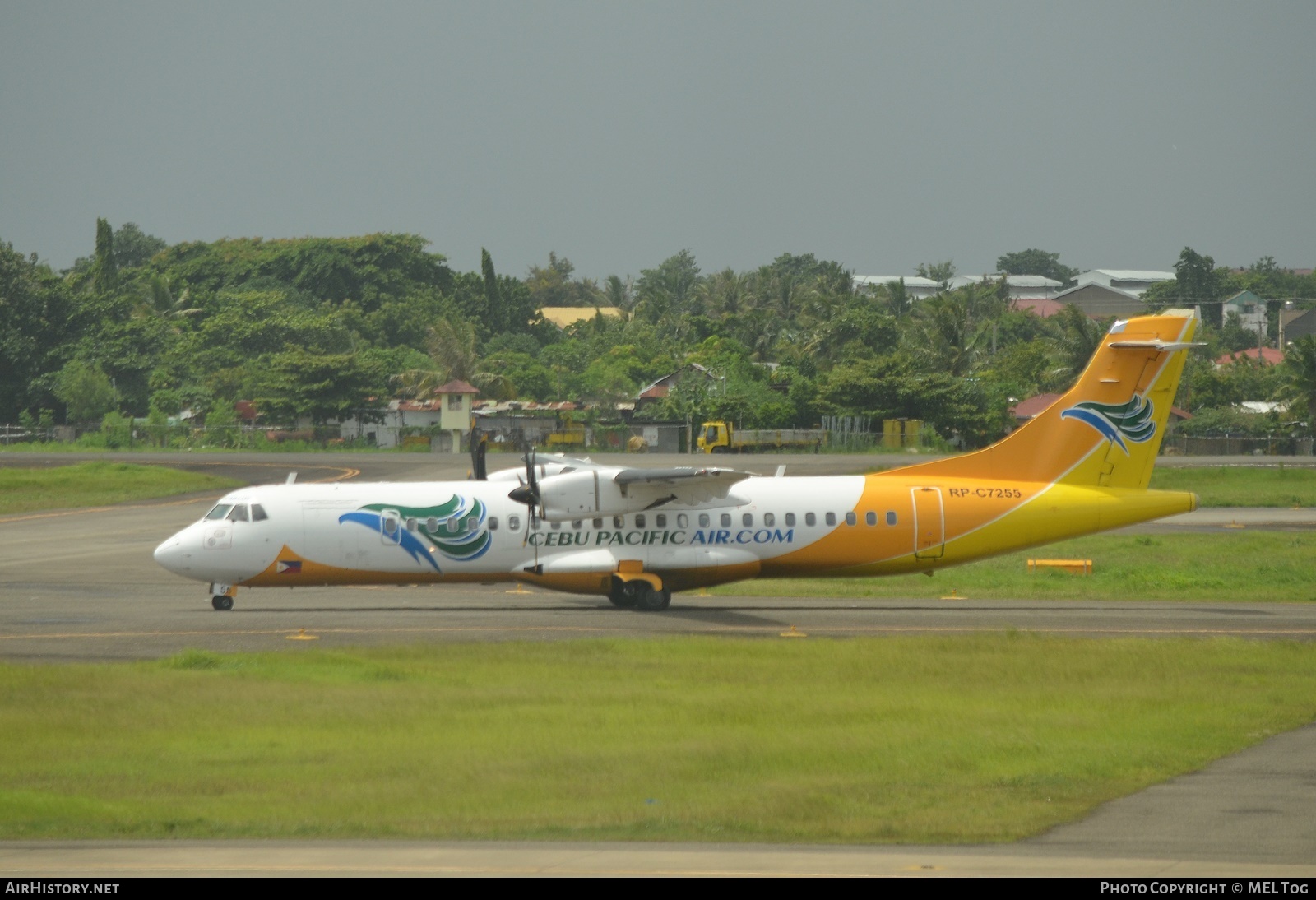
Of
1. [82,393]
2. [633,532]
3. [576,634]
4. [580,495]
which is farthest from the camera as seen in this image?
[82,393]

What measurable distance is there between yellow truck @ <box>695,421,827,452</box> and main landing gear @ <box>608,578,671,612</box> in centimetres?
5258

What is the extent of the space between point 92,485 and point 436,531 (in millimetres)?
40207

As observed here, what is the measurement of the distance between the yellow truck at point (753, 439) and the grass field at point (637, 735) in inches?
2226

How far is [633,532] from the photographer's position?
28.0 meters

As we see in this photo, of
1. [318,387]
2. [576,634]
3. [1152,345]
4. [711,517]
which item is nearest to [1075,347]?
[318,387]

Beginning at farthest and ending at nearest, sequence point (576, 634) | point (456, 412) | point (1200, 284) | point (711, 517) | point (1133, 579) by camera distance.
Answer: point (1200, 284) → point (456, 412) → point (1133, 579) → point (711, 517) → point (576, 634)

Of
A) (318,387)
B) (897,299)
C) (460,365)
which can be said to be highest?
(897,299)

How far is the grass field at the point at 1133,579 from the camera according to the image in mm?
32000

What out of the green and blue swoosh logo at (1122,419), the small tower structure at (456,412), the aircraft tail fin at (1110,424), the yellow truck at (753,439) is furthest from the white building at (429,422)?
the green and blue swoosh logo at (1122,419)

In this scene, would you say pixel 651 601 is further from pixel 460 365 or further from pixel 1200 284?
pixel 1200 284

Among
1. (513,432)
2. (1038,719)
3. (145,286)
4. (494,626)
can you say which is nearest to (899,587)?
(494,626)

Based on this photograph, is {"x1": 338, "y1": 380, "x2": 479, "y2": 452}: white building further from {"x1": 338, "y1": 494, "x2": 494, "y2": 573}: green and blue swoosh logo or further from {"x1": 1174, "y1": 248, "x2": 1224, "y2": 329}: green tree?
{"x1": 1174, "y1": 248, "x2": 1224, "y2": 329}: green tree

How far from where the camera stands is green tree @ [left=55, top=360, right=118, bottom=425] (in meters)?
96.9

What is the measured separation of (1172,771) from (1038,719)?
3.10 meters
